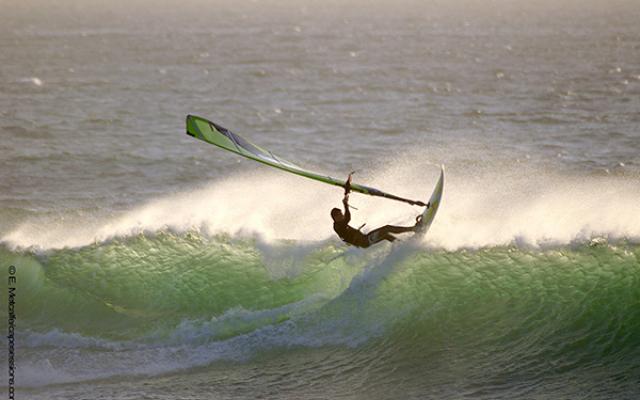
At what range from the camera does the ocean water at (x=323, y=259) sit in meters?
10.1

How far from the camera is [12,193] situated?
18.2 m

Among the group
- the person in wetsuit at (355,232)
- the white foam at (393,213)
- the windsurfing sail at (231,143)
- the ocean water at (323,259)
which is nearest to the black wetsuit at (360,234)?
the person in wetsuit at (355,232)

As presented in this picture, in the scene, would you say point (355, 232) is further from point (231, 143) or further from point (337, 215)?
point (231, 143)

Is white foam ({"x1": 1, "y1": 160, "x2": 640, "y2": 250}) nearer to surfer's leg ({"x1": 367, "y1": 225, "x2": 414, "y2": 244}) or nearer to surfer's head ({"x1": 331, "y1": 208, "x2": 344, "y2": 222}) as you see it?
surfer's leg ({"x1": 367, "y1": 225, "x2": 414, "y2": 244})

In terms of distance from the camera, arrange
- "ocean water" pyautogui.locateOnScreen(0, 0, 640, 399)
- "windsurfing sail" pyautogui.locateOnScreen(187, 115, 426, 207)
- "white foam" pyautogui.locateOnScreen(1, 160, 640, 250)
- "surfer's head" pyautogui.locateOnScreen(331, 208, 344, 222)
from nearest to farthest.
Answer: "ocean water" pyautogui.locateOnScreen(0, 0, 640, 399)
"surfer's head" pyautogui.locateOnScreen(331, 208, 344, 222)
"windsurfing sail" pyautogui.locateOnScreen(187, 115, 426, 207)
"white foam" pyautogui.locateOnScreen(1, 160, 640, 250)

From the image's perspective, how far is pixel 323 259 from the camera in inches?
486

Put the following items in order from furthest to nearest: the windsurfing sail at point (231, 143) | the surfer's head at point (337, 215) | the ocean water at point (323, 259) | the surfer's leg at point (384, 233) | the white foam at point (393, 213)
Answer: the white foam at point (393, 213) → the surfer's leg at point (384, 233) → the windsurfing sail at point (231, 143) → the surfer's head at point (337, 215) → the ocean water at point (323, 259)

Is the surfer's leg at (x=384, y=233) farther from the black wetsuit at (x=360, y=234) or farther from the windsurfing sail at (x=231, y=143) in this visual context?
the windsurfing sail at (x=231, y=143)

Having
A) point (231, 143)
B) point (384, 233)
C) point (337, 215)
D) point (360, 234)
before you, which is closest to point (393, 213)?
point (384, 233)

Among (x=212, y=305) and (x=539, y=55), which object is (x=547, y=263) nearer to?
(x=212, y=305)

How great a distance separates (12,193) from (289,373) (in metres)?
10.1

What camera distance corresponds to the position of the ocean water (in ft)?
33.2

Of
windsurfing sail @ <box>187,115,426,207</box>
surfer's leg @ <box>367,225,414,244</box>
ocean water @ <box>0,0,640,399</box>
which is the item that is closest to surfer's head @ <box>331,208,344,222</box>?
windsurfing sail @ <box>187,115,426,207</box>

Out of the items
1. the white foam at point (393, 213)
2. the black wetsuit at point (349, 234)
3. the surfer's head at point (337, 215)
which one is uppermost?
the white foam at point (393, 213)
